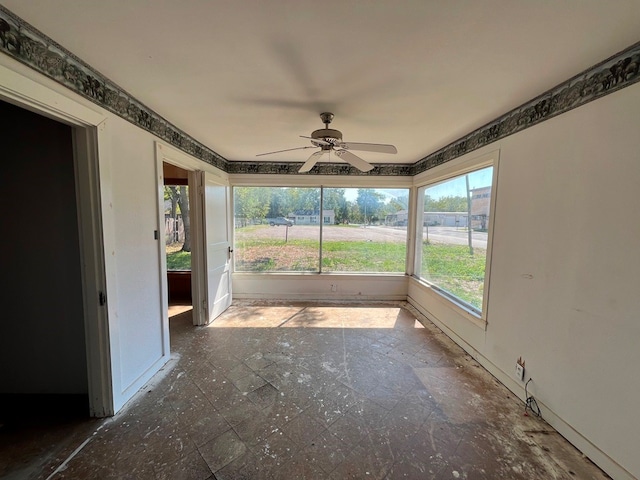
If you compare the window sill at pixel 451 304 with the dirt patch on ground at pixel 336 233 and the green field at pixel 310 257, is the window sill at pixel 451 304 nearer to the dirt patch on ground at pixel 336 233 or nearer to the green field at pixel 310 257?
the green field at pixel 310 257

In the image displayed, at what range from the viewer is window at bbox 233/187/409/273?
14.5 ft

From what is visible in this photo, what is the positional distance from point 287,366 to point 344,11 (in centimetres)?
266

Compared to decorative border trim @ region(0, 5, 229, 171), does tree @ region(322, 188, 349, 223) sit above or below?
below

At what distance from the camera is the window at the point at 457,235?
2676mm

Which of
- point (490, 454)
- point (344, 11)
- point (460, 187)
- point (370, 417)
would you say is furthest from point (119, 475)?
point (460, 187)

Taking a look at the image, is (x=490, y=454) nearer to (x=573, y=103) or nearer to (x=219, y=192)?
(x=573, y=103)

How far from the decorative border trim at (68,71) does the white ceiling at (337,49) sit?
6cm

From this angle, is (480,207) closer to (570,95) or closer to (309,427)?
(570,95)

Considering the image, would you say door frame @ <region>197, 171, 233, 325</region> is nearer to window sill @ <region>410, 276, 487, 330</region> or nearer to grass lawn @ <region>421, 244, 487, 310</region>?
window sill @ <region>410, 276, 487, 330</region>

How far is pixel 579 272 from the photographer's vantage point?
1.63 metres

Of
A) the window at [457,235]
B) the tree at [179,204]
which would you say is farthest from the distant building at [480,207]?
the tree at [179,204]

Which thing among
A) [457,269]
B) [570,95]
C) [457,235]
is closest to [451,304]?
[457,269]

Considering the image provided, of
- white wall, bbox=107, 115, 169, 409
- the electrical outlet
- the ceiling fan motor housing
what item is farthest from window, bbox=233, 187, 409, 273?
the electrical outlet

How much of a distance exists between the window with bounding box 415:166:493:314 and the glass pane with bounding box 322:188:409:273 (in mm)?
453
